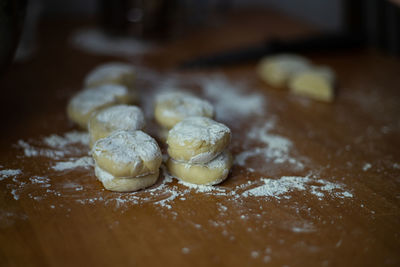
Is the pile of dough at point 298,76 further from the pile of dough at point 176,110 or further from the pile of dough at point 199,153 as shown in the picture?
the pile of dough at point 199,153

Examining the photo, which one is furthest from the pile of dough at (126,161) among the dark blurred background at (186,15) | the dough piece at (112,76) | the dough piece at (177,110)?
the dark blurred background at (186,15)

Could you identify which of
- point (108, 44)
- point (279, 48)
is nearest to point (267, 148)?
point (279, 48)

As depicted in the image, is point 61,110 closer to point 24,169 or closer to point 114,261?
point 24,169

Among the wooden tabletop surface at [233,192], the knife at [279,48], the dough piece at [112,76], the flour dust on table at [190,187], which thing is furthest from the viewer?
the knife at [279,48]

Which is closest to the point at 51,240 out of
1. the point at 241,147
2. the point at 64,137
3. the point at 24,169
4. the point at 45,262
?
the point at 45,262

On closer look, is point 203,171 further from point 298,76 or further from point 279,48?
point 279,48

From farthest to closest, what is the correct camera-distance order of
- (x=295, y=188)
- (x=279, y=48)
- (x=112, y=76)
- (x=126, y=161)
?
(x=279, y=48) < (x=112, y=76) < (x=295, y=188) < (x=126, y=161)
